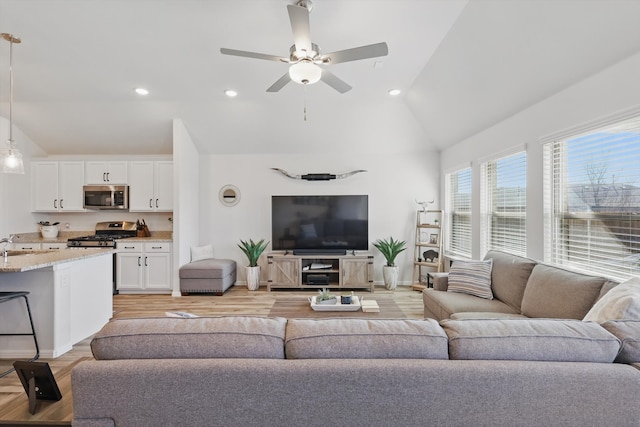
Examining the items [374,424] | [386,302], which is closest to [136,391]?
→ [374,424]

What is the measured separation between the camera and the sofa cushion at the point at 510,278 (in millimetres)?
2781

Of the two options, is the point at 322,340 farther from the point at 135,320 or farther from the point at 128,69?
the point at 128,69

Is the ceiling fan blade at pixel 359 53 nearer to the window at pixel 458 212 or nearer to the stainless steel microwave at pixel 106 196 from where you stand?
the window at pixel 458 212

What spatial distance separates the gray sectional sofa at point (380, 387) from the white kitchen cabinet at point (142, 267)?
4.34 meters

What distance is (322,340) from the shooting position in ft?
3.80

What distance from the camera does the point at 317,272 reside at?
5.26m

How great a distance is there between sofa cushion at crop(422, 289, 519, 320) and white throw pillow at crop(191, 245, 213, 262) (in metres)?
3.81

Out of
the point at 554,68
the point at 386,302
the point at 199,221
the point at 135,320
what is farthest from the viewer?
the point at 199,221

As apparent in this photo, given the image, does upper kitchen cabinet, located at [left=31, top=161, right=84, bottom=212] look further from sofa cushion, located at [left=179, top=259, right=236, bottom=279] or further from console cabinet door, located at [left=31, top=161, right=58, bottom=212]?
sofa cushion, located at [left=179, top=259, right=236, bottom=279]

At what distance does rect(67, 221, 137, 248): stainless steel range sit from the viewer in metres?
5.05

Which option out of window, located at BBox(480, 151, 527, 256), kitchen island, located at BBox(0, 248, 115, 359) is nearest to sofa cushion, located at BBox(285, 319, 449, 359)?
kitchen island, located at BBox(0, 248, 115, 359)

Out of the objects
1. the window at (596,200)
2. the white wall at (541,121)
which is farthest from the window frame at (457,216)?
the window at (596,200)

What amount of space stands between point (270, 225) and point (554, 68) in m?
4.46

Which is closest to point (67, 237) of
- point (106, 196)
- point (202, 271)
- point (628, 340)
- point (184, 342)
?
point (106, 196)
